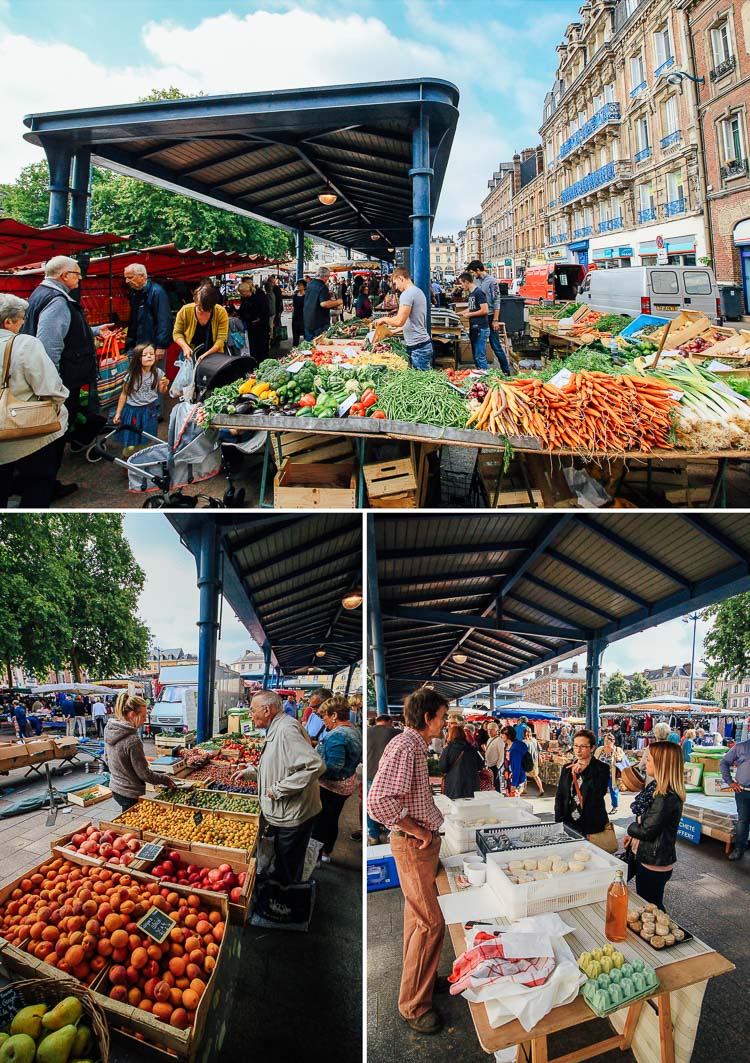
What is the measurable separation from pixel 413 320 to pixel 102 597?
13.0ft

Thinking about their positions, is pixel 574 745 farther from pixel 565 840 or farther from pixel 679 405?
pixel 679 405

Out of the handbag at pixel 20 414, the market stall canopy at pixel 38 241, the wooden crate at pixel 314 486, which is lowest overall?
the wooden crate at pixel 314 486

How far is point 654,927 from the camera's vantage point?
2.30 metres

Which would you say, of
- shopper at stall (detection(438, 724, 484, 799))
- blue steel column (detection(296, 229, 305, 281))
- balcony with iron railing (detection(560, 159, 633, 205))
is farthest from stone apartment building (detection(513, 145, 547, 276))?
shopper at stall (detection(438, 724, 484, 799))

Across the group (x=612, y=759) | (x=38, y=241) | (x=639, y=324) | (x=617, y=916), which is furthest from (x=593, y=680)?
(x=38, y=241)

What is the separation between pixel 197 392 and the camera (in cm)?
495

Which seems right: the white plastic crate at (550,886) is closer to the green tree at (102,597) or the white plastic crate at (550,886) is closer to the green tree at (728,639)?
the green tree at (728,639)

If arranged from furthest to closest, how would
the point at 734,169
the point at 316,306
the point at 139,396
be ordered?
the point at 734,169 → the point at 316,306 → the point at 139,396

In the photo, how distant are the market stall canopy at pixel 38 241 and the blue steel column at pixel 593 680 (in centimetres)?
558

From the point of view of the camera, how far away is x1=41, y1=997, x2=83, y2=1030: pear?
195cm

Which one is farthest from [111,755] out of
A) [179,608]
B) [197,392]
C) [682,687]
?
[197,392]

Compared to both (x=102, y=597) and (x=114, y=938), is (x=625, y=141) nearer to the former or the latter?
(x=102, y=597)

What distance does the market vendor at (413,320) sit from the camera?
17.8ft

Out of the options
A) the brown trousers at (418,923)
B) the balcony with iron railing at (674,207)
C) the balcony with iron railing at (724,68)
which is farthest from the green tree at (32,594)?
the balcony with iron railing at (674,207)
